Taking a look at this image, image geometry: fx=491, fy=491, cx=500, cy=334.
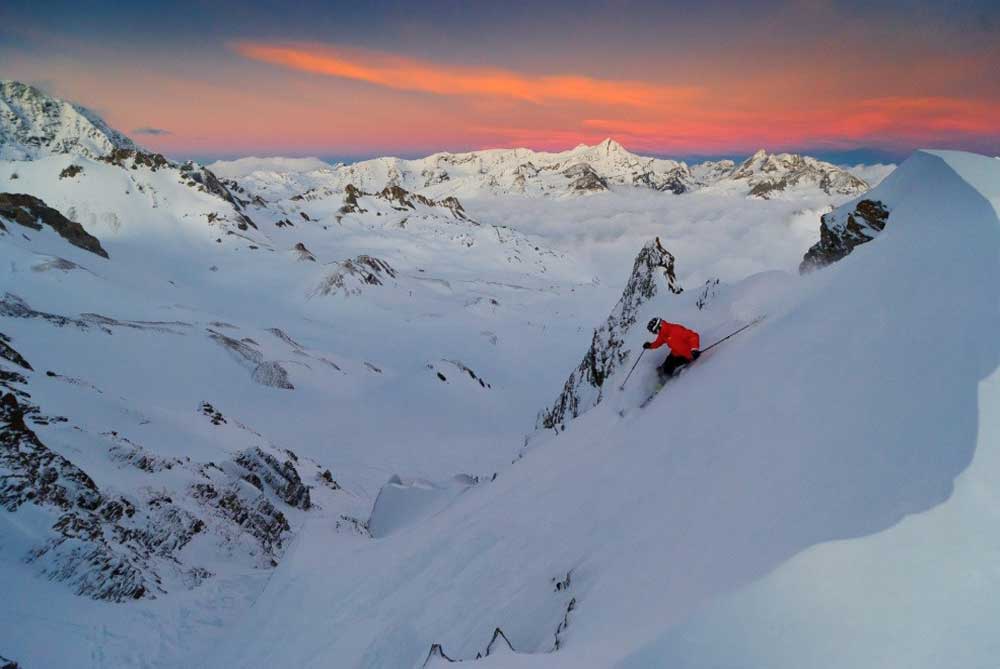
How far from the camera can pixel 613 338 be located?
23531mm

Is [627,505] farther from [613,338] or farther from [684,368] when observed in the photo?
[613,338]

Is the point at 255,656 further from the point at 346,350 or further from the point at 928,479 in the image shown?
the point at 346,350

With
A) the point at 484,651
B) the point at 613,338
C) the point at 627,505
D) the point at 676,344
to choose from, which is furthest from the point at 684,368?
the point at 613,338

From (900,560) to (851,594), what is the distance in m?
0.57

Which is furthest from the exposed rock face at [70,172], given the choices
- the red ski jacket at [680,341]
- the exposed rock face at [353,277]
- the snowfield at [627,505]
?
the red ski jacket at [680,341]

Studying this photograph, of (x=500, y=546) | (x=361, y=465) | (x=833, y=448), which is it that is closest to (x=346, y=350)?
(x=361, y=465)

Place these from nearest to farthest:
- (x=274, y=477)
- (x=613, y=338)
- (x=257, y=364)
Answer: (x=274, y=477) → (x=613, y=338) → (x=257, y=364)

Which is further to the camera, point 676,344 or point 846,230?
point 846,230

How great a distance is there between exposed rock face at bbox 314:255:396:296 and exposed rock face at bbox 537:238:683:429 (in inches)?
3111

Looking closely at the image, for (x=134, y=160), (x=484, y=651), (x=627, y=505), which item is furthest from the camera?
(x=134, y=160)

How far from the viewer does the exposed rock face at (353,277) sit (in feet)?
316

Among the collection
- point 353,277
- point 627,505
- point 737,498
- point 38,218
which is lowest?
point 353,277

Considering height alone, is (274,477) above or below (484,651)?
below

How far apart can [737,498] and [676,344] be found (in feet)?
21.8
